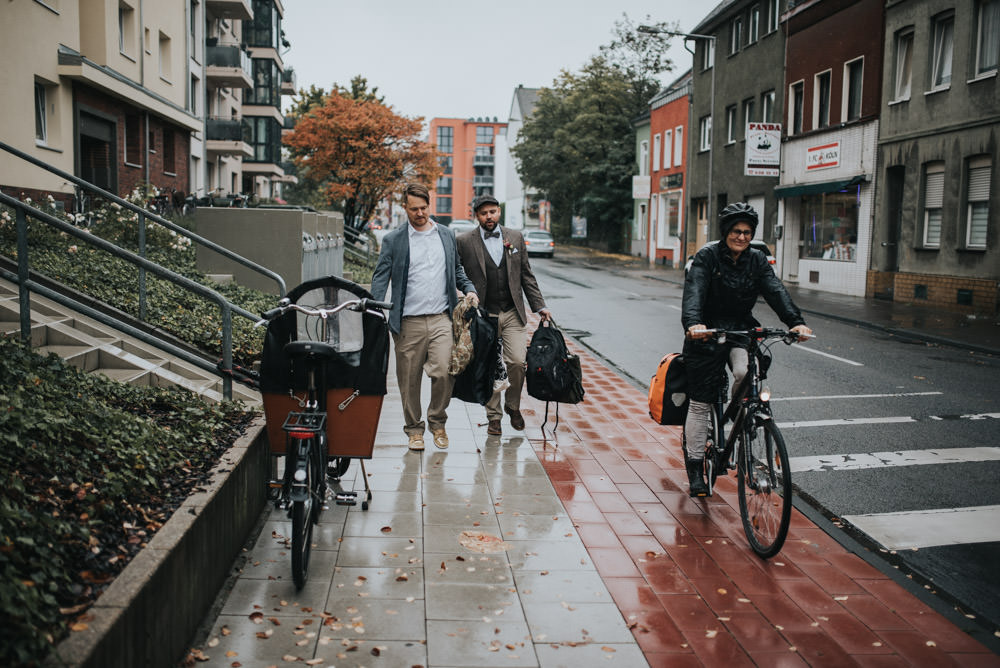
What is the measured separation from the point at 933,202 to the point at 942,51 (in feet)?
11.3

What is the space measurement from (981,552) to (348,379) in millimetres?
3642

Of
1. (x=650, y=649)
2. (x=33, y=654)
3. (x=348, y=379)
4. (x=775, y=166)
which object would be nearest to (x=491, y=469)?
(x=348, y=379)

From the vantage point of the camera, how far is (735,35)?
3384 cm

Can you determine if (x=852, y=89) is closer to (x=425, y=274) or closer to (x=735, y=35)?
(x=735, y=35)

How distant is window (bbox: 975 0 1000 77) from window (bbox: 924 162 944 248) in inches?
93.3

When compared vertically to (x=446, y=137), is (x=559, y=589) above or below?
below

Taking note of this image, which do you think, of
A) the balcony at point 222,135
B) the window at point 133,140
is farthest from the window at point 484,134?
the window at point 133,140

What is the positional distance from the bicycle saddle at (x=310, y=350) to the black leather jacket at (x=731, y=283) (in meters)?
2.13

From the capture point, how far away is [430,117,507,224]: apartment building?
130 metres

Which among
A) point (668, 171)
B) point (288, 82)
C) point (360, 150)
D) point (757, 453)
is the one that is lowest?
point (757, 453)

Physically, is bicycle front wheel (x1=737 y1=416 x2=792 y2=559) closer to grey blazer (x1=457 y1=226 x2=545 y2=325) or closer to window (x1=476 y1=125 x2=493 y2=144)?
grey blazer (x1=457 y1=226 x2=545 y2=325)

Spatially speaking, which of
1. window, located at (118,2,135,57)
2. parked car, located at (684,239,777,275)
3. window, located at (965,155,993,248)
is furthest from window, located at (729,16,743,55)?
window, located at (118,2,135,57)

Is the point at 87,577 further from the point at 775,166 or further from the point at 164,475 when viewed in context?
the point at 775,166

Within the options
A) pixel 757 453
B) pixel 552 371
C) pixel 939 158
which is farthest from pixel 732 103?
pixel 757 453
